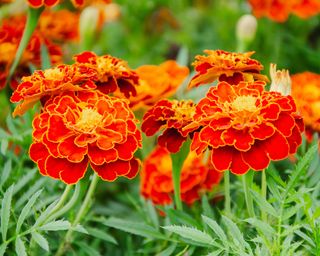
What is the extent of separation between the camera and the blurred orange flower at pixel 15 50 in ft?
3.75

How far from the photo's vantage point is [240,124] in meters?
0.80

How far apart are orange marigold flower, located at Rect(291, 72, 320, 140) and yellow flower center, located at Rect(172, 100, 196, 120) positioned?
10.5 inches

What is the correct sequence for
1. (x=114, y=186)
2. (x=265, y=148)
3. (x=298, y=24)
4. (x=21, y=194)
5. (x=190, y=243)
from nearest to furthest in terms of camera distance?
(x=265, y=148) → (x=190, y=243) → (x=21, y=194) → (x=114, y=186) → (x=298, y=24)

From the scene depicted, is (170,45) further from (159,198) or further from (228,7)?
(159,198)

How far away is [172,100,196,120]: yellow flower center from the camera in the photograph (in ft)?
3.01

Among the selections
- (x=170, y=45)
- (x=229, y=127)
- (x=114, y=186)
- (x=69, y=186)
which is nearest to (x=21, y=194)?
(x=69, y=186)

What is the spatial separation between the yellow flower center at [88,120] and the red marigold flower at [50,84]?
0.04 m

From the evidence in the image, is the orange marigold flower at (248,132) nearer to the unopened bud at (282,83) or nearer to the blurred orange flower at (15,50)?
the unopened bud at (282,83)

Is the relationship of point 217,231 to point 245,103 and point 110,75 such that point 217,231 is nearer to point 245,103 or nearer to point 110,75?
point 245,103

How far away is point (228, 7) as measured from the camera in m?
2.14

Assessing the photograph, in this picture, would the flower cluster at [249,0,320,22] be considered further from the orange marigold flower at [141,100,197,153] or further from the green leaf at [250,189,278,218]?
the green leaf at [250,189,278,218]

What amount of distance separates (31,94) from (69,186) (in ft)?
0.41

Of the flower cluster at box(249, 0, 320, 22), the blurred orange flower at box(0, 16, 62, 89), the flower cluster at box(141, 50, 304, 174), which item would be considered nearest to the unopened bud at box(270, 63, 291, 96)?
the flower cluster at box(141, 50, 304, 174)

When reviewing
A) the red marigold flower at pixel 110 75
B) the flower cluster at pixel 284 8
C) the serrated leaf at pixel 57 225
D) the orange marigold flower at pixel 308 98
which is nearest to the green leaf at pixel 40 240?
the serrated leaf at pixel 57 225
